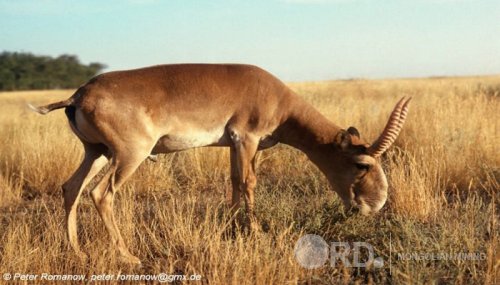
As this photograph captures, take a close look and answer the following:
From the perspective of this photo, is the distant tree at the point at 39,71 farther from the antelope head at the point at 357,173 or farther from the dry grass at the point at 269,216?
the antelope head at the point at 357,173

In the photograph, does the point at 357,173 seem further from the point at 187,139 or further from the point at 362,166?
the point at 187,139

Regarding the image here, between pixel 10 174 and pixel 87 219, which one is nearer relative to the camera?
pixel 87 219

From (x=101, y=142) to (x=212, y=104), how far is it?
4.70 ft

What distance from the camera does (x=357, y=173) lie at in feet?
22.0

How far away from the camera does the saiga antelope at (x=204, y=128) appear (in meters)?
5.89

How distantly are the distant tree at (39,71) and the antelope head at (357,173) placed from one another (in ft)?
247

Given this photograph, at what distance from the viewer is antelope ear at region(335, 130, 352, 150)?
265 inches

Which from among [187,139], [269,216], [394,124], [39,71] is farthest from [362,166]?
[39,71]

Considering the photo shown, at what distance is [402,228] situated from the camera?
566 centimetres

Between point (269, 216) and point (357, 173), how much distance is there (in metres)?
1.29

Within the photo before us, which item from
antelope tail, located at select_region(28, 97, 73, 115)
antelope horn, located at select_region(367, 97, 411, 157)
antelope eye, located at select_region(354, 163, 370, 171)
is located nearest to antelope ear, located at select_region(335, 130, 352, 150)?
antelope eye, located at select_region(354, 163, 370, 171)

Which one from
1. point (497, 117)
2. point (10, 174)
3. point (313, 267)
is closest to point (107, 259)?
point (313, 267)

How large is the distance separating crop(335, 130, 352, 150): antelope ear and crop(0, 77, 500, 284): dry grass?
0.77 metres

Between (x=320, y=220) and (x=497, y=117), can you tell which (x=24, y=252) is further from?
A: (x=497, y=117)
